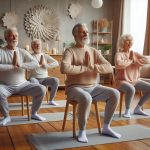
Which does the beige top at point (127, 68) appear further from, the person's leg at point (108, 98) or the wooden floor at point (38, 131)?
the person's leg at point (108, 98)

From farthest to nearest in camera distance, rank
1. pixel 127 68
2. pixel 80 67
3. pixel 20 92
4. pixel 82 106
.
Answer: pixel 127 68 → pixel 20 92 → pixel 80 67 → pixel 82 106

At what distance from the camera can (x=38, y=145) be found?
2.58m

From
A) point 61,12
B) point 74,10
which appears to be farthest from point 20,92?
point 74,10

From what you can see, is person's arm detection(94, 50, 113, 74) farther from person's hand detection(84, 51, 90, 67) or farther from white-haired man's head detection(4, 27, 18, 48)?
white-haired man's head detection(4, 27, 18, 48)

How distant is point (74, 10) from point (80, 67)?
4.87m

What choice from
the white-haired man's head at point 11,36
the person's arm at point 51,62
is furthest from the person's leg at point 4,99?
the person's arm at point 51,62

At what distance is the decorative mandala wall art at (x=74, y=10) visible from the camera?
7314 millimetres

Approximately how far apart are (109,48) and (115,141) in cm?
502

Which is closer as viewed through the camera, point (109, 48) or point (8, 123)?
point (8, 123)

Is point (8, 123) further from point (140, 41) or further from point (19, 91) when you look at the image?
point (140, 41)

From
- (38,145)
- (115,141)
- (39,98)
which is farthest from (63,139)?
(39,98)

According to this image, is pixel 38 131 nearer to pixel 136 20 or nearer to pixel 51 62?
pixel 51 62

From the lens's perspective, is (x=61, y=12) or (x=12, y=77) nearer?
(x=12, y=77)

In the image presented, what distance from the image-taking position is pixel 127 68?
3.83 metres
